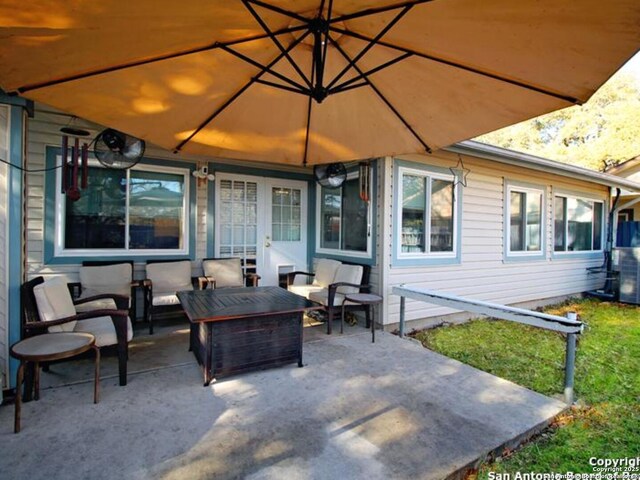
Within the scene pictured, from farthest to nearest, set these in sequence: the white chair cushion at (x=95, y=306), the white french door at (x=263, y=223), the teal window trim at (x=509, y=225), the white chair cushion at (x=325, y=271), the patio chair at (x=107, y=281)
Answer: the teal window trim at (x=509, y=225), the white french door at (x=263, y=223), the white chair cushion at (x=325, y=271), the patio chair at (x=107, y=281), the white chair cushion at (x=95, y=306)

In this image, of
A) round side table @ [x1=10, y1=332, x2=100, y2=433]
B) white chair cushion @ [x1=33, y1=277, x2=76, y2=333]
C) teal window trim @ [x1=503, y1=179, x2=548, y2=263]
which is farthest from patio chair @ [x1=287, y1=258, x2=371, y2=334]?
teal window trim @ [x1=503, y1=179, x2=548, y2=263]

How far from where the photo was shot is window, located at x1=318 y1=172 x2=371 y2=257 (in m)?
4.90

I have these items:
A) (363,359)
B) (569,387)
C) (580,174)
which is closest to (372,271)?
(363,359)

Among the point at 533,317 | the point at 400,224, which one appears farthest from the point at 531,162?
the point at 533,317

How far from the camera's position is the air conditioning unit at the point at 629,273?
22.4 feet

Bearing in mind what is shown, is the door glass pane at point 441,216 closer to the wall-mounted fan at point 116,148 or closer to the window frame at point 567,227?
the window frame at point 567,227

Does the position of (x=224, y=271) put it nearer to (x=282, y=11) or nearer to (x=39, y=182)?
(x=39, y=182)

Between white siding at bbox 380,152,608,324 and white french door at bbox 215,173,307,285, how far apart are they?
1.83m

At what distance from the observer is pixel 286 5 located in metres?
1.70

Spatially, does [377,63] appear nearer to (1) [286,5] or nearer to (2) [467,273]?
(1) [286,5]

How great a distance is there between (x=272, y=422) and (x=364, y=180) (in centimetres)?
333

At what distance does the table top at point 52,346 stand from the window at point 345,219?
3.40 metres

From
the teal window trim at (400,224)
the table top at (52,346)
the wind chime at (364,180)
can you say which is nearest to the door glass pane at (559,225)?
the teal window trim at (400,224)

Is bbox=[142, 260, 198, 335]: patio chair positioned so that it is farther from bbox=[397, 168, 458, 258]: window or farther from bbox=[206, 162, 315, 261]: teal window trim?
bbox=[397, 168, 458, 258]: window
